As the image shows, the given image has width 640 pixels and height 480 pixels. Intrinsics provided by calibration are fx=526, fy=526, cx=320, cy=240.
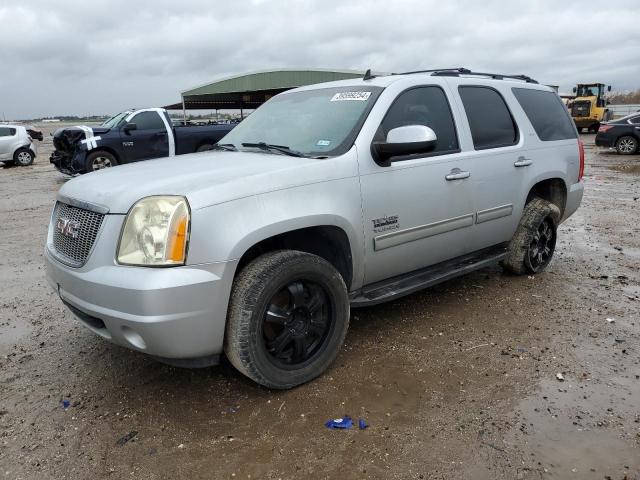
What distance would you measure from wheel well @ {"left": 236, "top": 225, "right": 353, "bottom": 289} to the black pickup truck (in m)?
9.45

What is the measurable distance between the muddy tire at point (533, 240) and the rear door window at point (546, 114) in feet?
2.15

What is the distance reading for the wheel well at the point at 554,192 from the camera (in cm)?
514

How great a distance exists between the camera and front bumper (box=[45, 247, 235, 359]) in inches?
100

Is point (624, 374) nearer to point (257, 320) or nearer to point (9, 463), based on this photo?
point (257, 320)

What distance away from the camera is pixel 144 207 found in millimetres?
2691

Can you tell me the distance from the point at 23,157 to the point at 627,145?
21.3 meters

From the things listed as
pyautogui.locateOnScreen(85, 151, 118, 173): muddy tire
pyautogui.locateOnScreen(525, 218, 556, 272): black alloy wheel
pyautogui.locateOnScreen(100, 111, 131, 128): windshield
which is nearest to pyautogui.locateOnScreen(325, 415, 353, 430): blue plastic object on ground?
pyautogui.locateOnScreen(525, 218, 556, 272): black alloy wheel

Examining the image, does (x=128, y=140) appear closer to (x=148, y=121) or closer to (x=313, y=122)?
(x=148, y=121)

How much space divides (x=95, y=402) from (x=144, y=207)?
4.10 ft

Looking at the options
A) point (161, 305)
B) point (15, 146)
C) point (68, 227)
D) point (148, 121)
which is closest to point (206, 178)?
point (161, 305)

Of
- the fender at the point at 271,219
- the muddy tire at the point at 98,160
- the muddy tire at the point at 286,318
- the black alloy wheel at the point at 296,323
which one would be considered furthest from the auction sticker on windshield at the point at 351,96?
the muddy tire at the point at 98,160

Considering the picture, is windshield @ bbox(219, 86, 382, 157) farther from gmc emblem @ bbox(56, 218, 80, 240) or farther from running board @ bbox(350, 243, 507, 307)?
gmc emblem @ bbox(56, 218, 80, 240)

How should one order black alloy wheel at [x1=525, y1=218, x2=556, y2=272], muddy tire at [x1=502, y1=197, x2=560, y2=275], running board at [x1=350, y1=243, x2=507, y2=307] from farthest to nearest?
black alloy wheel at [x1=525, y1=218, x2=556, y2=272] → muddy tire at [x1=502, y1=197, x2=560, y2=275] → running board at [x1=350, y1=243, x2=507, y2=307]

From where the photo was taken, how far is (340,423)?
9.18 ft
